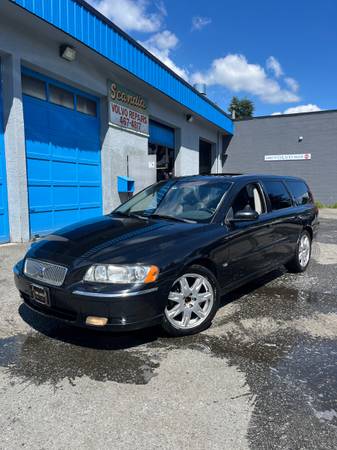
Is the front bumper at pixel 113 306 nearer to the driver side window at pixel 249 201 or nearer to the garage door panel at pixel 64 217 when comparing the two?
the driver side window at pixel 249 201

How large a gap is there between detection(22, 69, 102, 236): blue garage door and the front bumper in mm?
5443

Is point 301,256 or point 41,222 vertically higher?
point 41,222

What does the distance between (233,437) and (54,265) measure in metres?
2.04

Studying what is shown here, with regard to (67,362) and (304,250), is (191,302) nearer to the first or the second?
(67,362)

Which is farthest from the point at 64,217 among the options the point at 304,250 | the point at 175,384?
the point at 175,384

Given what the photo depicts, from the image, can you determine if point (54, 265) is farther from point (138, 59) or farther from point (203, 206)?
point (138, 59)

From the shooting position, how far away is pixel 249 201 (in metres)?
4.70

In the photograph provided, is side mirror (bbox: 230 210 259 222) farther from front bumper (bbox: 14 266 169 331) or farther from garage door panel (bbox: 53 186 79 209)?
garage door panel (bbox: 53 186 79 209)

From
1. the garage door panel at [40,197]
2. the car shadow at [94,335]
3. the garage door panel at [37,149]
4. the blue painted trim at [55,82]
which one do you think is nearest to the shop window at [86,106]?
the blue painted trim at [55,82]

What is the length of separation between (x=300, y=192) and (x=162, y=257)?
403 cm

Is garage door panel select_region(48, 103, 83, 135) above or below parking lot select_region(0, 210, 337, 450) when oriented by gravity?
above

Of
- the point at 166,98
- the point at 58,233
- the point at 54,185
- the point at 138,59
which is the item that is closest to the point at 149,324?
the point at 58,233

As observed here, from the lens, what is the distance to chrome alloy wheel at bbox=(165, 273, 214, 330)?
3410 mm

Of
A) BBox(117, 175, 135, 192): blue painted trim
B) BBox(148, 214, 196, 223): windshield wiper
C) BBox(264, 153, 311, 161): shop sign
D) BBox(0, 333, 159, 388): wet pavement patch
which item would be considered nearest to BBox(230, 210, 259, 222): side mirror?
BBox(148, 214, 196, 223): windshield wiper
